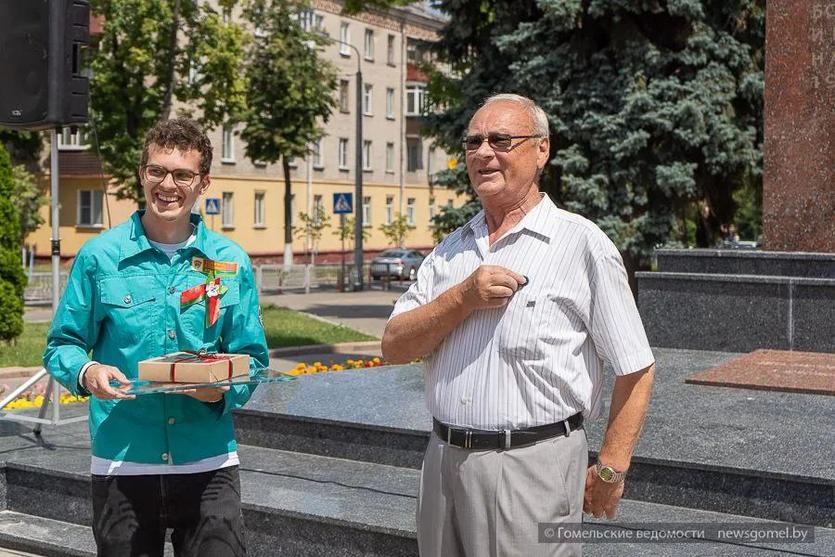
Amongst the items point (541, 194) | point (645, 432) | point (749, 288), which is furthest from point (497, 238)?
point (749, 288)

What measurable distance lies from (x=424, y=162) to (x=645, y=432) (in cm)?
5976

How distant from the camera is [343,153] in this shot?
59.4 metres

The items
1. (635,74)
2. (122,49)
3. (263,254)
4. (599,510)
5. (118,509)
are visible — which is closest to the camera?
(599,510)

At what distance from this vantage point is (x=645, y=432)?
627cm

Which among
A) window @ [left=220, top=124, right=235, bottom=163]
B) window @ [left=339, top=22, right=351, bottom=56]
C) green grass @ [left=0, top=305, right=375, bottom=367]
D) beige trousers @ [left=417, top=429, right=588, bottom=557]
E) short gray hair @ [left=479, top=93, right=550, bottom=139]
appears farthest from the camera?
window @ [left=339, top=22, right=351, bottom=56]

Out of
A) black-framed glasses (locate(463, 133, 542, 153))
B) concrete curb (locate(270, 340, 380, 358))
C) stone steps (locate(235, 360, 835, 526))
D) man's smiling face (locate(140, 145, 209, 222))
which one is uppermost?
black-framed glasses (locate(463, 133, 542, 153))

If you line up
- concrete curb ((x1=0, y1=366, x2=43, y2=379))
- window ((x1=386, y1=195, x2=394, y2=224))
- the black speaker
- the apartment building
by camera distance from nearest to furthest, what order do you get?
1. the black speaker
2. concrete curb ((x1=0, y1=366, x2=43, y2=379))
3. the apartment building
4. window ((x1=386, y1=195, x2=394, y2=224))

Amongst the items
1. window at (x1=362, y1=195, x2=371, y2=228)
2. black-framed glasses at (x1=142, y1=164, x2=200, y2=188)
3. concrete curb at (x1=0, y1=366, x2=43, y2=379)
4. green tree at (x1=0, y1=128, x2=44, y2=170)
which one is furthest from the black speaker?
window at (x1=362, y1=195, x2=371, y2=228)

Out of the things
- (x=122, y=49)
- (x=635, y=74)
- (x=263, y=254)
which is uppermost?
(x=122, y=49)

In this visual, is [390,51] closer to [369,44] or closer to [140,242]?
[369,44]

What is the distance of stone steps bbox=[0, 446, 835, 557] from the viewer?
519cm

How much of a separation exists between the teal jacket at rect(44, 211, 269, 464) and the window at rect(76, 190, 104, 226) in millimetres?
46635

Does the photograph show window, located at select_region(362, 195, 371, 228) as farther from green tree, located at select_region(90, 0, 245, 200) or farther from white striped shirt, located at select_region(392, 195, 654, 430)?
white striped shirt, located at select_region(392, 195, 654, 430)

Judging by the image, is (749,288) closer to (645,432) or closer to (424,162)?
(645,432)
